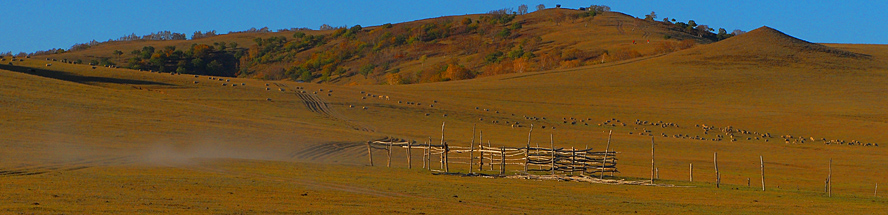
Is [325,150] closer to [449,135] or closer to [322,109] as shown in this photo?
[449,135]

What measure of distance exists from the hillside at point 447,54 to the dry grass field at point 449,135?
80.2ft

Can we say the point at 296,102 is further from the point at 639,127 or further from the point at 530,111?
the point at 639,127

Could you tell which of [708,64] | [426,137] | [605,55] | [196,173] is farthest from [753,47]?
[196,173]

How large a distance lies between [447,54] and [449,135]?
120 m

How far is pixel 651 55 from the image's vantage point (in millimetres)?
119125

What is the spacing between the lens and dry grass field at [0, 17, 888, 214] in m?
19.5

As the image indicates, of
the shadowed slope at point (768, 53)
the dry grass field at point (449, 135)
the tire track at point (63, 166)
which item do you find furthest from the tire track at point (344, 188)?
the shadowed slope at point (768, 53)

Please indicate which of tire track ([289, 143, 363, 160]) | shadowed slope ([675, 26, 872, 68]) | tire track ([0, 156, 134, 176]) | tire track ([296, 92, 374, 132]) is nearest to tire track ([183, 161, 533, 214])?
tire track ([0, 156, 134, 176])

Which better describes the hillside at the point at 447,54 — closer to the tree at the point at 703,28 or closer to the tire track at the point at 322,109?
the tree at the point at 703,28

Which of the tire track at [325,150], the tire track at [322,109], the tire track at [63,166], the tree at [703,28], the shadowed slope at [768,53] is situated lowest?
the tire track at [325,150]

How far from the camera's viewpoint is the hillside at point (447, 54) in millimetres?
131125

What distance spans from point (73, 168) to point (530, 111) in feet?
162

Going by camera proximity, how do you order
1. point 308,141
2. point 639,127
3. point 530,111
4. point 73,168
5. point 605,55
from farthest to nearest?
point 605,55 < point 530,111 < point 639,127 < point 308,141 < point 73,168

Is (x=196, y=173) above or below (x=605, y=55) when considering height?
below
